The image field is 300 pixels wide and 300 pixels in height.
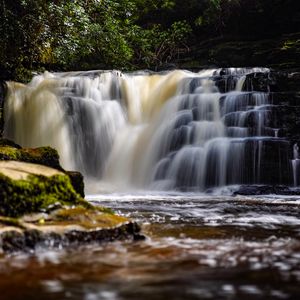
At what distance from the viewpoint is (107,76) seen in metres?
14.7

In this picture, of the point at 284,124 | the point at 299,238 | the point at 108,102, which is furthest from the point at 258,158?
the point at 299,238

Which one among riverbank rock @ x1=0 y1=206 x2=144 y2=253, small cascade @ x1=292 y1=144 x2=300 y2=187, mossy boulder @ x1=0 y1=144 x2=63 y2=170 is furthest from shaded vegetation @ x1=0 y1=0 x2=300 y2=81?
riverbank rock @ x1=0 y1=206 x2=144 y2=253

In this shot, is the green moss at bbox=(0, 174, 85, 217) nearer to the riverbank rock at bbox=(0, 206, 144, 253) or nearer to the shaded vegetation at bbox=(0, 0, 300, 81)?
the riverbank rock at bbox=(0, 206, 144, 253)

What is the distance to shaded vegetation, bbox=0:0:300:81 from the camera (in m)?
12.4

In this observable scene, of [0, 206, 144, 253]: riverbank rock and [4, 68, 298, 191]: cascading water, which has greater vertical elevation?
[4, 68, 298, 191]: cascading water

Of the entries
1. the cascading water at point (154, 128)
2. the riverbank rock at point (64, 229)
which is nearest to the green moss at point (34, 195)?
the riverbank rock at point (64, 229)

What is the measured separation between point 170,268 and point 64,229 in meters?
1.12

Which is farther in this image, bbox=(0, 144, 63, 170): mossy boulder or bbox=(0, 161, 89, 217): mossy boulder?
bbox=(0, 144, 63, 170): mossy boulder

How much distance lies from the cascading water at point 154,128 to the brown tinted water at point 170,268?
21.6 feet

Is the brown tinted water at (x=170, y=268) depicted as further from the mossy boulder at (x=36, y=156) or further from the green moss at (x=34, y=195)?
the mossy boulder at (x=36, y=156)

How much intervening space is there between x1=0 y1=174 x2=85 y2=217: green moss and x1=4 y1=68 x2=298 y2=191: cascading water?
680cm

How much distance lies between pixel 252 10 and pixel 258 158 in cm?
1297

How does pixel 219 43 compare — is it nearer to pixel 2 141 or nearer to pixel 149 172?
pixel 149 172

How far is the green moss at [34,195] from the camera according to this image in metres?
3.95
